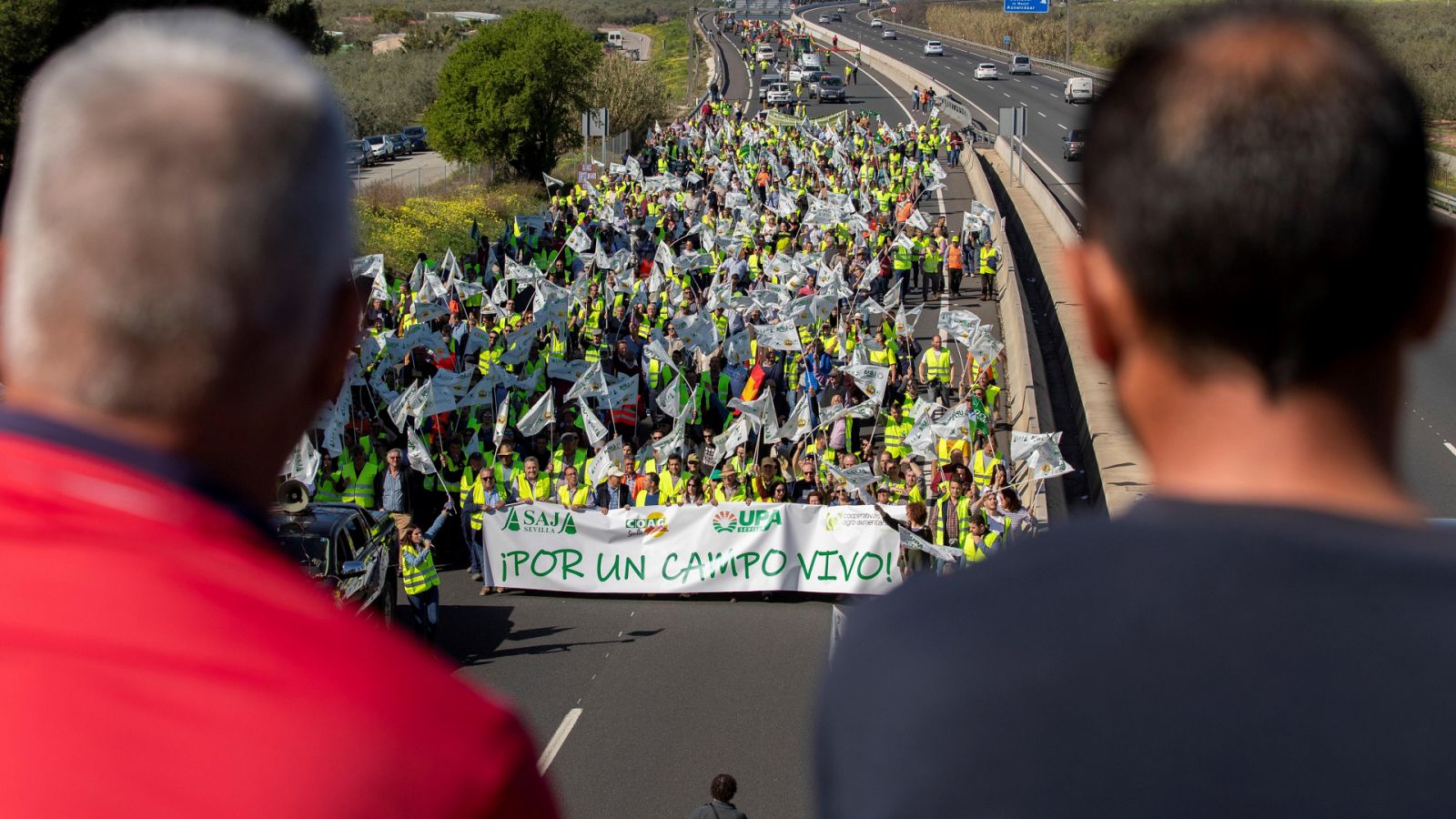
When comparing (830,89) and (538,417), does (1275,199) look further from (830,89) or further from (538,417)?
(830,89)

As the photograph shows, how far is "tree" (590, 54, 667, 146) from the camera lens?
190 feet

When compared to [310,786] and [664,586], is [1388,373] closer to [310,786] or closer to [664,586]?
[310,786]

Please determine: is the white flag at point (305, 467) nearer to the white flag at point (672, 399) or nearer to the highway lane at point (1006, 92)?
the white flag at point (672, 399)

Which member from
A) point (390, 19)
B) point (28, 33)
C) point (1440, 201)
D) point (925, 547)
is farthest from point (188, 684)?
point (390, 19)

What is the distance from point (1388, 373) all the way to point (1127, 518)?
0.29 m

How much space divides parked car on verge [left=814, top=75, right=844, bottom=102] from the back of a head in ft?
251

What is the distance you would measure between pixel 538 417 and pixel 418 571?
12.9ft

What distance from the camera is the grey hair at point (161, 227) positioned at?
117cm

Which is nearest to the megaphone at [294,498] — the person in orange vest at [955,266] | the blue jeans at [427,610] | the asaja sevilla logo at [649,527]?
the blue jeans at [427,610]

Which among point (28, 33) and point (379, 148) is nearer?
point (28, 33)

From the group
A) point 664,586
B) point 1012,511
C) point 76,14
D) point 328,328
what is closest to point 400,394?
point 664,586

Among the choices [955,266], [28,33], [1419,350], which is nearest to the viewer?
[1419,350]

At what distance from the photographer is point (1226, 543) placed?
119 cm

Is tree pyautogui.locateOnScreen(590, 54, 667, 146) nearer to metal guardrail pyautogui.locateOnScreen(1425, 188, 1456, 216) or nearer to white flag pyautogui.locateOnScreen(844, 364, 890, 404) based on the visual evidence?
white flag pyautogui.locateOnScreen(844, 364, 890, 404)
